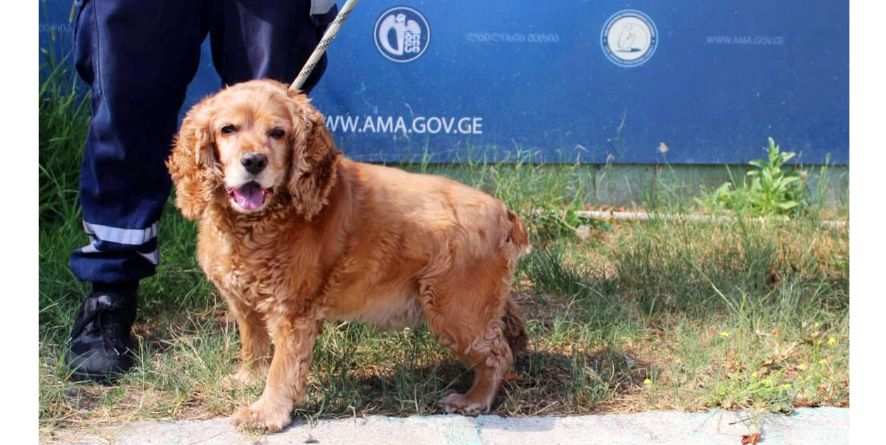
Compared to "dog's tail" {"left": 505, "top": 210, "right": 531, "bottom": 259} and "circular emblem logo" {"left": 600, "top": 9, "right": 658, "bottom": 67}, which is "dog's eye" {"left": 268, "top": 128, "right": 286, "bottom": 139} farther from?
"circular emblem logo" {"left": 600, "top": 9, "right": 658, "bottom": 67}

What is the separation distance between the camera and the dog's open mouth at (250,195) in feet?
9.40

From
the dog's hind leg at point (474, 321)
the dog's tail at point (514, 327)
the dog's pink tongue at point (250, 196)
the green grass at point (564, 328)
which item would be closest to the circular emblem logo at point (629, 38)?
the green grass at point (564, 328)

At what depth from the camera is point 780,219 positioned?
5.25 metres

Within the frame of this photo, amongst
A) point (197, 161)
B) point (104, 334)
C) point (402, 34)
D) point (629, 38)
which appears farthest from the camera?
point (629, 38)

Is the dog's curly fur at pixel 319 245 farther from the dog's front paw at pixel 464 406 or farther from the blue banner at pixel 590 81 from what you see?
the blue banner at pixel 590 81

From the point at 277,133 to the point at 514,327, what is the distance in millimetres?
1218

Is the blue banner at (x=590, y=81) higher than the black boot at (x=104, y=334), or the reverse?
the blue banner at (x=590, y=81)

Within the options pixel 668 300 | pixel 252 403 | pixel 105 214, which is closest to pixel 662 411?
pixel 668 300

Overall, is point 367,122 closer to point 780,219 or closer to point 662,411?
point 780,219

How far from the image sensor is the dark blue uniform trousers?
3184 millimetres

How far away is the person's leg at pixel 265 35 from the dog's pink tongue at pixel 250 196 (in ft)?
1.87

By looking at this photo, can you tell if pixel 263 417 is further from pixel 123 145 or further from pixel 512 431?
pixel 123 145

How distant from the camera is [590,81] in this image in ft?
18.3

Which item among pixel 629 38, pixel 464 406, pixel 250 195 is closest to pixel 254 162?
pixel 250 195
